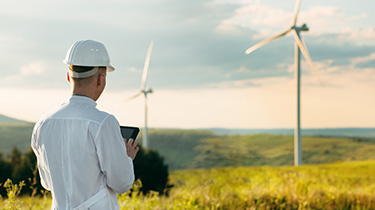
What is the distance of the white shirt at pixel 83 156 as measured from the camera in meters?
2.69

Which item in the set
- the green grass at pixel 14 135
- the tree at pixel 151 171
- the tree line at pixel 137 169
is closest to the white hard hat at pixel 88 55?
the tree line at pixel 137 169

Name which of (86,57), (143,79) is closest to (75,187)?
(86,57)

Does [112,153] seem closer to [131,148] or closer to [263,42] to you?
[131,148]

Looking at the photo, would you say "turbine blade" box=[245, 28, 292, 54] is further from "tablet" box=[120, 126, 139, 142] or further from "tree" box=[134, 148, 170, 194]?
"tablet" box=[120, 126, 139, 142]

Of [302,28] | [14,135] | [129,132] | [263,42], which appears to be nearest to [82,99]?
[129,132]

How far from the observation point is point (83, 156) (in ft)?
8.95

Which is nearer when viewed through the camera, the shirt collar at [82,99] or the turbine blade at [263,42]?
the shirt collar at [82,99]

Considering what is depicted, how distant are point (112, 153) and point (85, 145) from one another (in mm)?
194

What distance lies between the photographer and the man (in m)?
2.69

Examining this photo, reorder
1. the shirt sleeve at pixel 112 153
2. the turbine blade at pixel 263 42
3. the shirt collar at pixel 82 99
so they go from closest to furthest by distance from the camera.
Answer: the shirt sleeve at pixel 112 153 → the shirt collar at pixel 82 99 → the turbine blade at pixel 263 42

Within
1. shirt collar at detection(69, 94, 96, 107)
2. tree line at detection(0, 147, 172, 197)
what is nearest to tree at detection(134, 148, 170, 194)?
tree line at detection(0, 147, 172, 197)

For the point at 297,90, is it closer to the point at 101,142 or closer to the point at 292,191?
the point at 292,191

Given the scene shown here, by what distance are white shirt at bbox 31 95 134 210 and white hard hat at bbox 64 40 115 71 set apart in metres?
0.24

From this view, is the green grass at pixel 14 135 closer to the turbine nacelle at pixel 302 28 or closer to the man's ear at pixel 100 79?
the turbine nacelle at pixel 302 28
